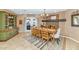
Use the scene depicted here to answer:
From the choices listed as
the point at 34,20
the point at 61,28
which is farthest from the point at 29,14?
the point at 61,28

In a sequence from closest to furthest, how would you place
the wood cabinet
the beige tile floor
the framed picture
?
the framed picture
the beige tile floor
the wood cabinet

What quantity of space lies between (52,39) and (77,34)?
928 mm

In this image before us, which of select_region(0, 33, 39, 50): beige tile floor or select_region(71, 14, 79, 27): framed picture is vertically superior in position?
select_region(71, 14, 79, 27): framed picture

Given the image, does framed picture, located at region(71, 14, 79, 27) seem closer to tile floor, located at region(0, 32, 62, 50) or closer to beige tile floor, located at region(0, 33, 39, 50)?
tile floor, located at region(0, 32, 62, 50)

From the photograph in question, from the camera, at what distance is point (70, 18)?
3.95m

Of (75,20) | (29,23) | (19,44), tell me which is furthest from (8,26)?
(75,20)

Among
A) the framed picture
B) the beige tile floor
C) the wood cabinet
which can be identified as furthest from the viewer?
the wood cabinet

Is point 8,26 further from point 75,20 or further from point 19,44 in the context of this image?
point 75,20

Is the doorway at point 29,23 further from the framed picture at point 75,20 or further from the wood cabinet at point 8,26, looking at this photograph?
the framed picture at point 75,20

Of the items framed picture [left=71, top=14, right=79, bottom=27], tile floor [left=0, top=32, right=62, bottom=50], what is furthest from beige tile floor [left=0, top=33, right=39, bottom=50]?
framed picture [left=71, top=14, right=79, bottom=27]

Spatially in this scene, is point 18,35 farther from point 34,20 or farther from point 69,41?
point 69,41

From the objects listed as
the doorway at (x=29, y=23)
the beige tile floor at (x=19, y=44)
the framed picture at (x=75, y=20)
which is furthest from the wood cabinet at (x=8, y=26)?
the framed picture at (x=75, y=20)
